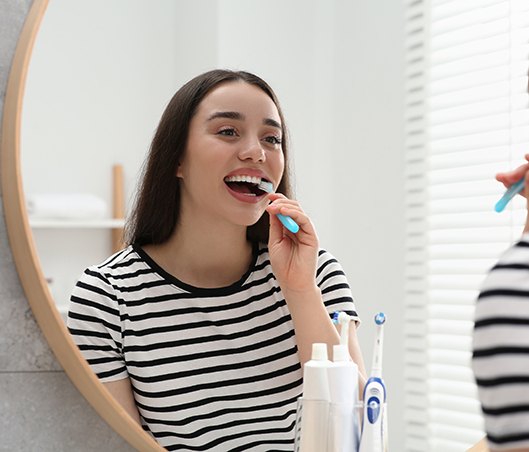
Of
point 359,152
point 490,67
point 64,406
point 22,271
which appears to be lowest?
point 64,406

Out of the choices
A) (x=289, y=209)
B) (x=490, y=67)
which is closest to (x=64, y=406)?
(x=289, y=209)

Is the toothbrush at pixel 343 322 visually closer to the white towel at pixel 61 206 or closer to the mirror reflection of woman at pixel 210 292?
the mirror reflection of woman at pixel 210 292

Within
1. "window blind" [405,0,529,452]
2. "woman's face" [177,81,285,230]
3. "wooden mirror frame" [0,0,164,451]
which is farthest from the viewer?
"window blind" [405,0,529,452]

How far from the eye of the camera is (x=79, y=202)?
0.72 metres

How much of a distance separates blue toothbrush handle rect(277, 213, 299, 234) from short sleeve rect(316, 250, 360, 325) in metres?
0.04

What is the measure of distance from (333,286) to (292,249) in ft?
0.23

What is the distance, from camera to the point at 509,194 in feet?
2.69

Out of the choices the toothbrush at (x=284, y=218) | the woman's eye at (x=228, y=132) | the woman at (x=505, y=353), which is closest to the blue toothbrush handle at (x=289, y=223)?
the toothbrush at (x=284, y=218)

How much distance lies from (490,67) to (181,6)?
0.46 m

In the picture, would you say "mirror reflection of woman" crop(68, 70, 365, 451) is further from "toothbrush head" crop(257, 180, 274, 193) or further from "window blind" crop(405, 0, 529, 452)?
"window blind" crop(405, 0, 529, 452)

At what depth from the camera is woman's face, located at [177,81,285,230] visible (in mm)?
798

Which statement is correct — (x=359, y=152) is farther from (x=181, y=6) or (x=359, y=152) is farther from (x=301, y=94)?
(x=181, y=6)

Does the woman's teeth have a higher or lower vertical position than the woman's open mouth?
higher

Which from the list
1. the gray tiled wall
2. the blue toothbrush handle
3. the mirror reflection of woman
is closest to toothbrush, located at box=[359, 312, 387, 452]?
the mirror reflection of woman
